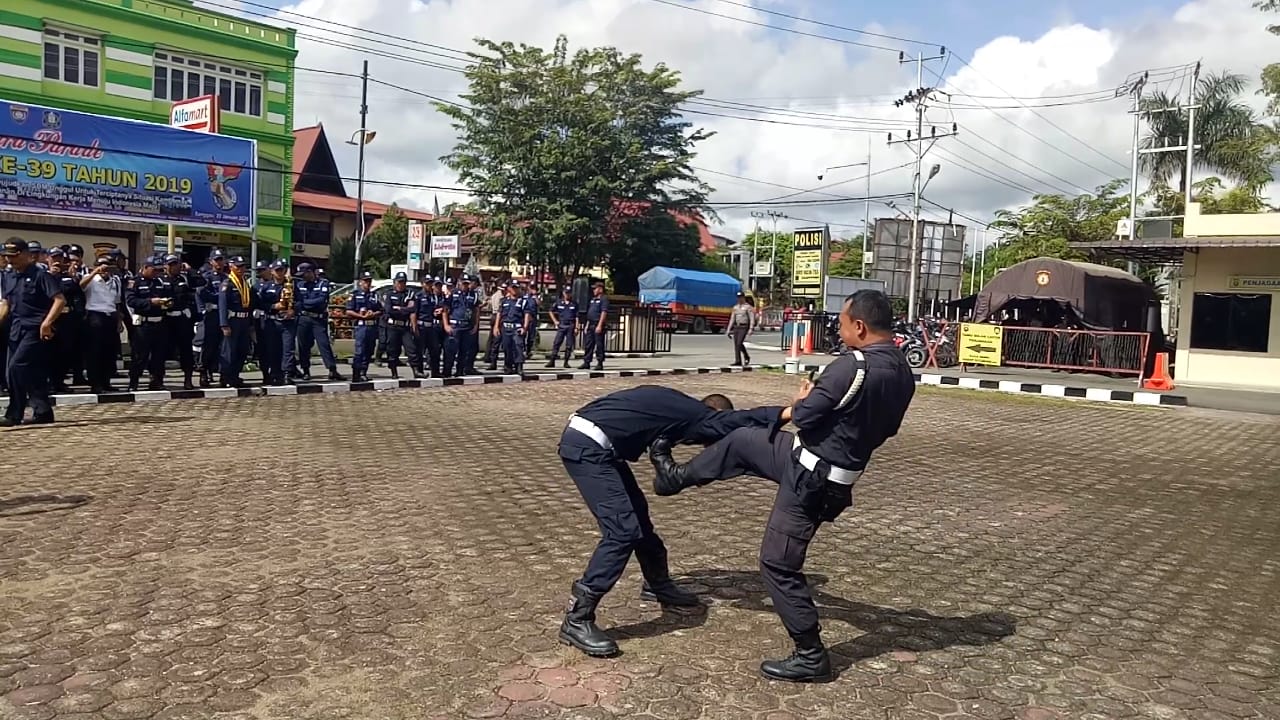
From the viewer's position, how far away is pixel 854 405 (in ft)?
12.8

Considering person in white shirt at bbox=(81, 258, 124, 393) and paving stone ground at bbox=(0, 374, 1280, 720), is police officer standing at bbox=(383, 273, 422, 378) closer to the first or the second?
person in white shirt at bbox=(81, 258, 124, 393)

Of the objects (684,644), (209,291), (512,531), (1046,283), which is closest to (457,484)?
(512,531)

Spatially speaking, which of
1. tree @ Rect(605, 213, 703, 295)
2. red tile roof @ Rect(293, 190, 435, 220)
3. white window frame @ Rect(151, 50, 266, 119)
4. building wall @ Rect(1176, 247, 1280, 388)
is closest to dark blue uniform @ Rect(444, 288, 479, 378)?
building wall @ Rect(1176, 247, 1280, 388)

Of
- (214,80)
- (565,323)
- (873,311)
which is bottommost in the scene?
(565,323)

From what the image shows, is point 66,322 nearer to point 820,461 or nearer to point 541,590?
point 541,590

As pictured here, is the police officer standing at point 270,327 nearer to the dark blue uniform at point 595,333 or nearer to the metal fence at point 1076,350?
the dark blue uniform at point 595,333

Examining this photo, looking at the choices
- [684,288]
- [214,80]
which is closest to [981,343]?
[684,288]

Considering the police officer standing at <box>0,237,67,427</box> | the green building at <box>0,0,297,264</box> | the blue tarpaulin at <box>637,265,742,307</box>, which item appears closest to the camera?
the police officer standing at <box>0,237,67,427</box>

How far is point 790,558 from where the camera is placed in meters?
4.02

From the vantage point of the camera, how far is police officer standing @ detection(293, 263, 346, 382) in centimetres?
1473

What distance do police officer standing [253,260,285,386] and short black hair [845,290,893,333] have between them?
11422mm

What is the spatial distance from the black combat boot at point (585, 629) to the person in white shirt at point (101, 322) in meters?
10.4

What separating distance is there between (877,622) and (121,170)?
2271 cm

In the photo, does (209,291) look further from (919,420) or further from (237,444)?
(919,420)
